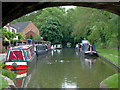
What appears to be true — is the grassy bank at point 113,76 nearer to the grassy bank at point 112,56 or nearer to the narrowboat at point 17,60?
the grassy bank at point 112,56

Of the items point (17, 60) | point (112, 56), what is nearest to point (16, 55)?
point (17, 60)

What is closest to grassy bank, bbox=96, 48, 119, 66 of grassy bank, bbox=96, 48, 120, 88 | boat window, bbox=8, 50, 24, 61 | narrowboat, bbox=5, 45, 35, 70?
grassy bank, bbox=96, 48, 120, 88

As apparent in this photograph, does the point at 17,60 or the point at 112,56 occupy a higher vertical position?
the point at 17,60

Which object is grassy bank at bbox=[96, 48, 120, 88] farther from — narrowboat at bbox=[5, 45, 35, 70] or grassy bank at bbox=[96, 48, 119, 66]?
narrowboat at bbox=[5, 45, 35, 70]

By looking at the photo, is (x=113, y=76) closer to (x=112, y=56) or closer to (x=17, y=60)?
(x=17, y=60)

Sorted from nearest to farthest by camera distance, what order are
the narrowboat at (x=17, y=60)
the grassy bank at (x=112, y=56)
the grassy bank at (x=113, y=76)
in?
the grassy bank at (x=113, y=76), the narrowboat at (x=17, y=60), the grassy bank at (x=112, y=56)

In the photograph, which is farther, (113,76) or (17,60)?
(17,60)

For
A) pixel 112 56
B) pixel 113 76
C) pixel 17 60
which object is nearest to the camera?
pixel 113 76

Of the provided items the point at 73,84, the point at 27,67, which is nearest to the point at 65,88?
the point at 73,84

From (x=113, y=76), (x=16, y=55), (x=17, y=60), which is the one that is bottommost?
(x=113, y=76)

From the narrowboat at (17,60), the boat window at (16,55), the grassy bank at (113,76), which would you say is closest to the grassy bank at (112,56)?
the grassy bank at (113,76)

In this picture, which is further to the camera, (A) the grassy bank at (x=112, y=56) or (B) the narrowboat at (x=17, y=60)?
(A) the grassy bank at (x=112, y=56)

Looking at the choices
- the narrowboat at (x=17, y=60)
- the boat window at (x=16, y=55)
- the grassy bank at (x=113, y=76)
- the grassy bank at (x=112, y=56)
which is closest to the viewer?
the grassy bank at (x=113, y=76)

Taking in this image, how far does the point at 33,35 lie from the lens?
51.1 metres
